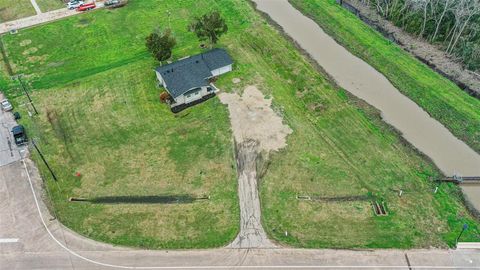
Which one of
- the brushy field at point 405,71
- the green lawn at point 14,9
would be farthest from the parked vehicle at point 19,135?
the brushy field at point 405,71

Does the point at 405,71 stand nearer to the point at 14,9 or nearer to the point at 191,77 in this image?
the point at 191,77

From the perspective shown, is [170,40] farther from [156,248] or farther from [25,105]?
[156,248]

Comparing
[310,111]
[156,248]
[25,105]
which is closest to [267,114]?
[310,111]

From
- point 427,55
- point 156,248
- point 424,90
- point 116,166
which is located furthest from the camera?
point 427,55

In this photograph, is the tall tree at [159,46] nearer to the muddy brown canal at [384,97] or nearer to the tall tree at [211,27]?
the tall tree at [211,27]

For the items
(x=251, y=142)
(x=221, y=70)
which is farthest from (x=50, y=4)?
(x=251, y=142)
